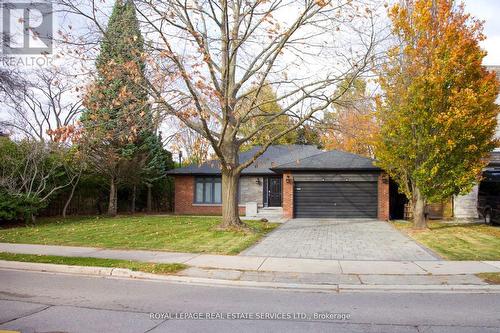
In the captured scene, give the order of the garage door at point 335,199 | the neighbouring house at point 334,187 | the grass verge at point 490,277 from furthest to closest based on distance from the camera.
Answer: the garage door at point 335,199, the neighbouring house at point 334,187, the grass verge at point 490,277

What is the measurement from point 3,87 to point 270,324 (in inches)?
462

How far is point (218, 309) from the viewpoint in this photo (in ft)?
22.1

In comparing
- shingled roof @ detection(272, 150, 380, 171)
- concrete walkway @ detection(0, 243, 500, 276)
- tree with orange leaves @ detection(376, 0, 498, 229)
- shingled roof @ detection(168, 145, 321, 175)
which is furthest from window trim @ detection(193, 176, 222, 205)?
concrete walkway @ detection(0, 243, 500, 276)

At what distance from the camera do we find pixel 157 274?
9.26 metres

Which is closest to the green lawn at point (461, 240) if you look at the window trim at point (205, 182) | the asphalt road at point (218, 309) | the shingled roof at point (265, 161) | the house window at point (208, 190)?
the asphalt road at point (218, 309)

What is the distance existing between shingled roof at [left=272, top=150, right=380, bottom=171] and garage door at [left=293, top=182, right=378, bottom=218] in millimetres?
1025

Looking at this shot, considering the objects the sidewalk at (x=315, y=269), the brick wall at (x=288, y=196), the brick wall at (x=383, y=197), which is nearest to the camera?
the sidewalk at (x=315, y=269)

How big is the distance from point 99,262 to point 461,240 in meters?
11.7

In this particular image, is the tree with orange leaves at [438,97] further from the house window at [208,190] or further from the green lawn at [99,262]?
the house window at [208,190]

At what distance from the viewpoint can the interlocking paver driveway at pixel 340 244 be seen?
1180 centimetres

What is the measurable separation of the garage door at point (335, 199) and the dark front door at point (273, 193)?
155 inches

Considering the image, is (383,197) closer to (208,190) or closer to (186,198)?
(208,190)

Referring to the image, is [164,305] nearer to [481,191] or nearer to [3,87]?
[3,87]

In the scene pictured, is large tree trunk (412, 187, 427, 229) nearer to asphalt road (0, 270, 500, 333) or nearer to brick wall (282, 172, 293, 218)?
brick wall (282, 172, 293, 218)
